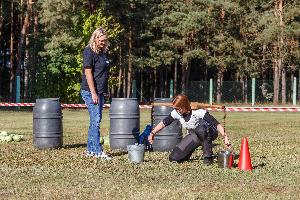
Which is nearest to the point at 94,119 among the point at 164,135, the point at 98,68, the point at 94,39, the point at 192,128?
the point at 98,68

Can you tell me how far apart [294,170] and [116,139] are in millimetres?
4211

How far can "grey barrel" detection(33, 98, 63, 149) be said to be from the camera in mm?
13688

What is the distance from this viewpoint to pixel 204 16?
5491 cm

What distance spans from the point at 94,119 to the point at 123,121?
139 cm

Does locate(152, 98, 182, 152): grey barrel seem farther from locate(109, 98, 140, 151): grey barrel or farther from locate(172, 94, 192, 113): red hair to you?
locate(172, 94, 192, 113): red hair

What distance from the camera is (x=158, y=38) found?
58062 mm

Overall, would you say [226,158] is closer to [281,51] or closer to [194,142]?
[194,142]

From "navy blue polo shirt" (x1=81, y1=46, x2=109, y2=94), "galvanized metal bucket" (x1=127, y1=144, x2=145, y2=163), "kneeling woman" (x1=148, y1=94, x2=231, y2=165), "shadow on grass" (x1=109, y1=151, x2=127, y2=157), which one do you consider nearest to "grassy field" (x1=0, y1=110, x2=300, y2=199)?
"shadow on grass" (x1=109, y1=151, x2=127, y2=157)

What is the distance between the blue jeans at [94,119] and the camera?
465 inches

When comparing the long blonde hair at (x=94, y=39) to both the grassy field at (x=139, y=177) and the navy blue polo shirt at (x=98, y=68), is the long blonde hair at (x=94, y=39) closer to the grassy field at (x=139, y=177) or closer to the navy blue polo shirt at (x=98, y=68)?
the navy blue polo shirt at (x=98, y=68)

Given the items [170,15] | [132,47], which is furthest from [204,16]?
[132,47]

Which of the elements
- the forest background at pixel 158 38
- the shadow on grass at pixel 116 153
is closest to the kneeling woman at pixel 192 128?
the shadow on grass at pixel 116 153

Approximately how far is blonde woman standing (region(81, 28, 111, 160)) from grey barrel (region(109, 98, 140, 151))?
1.22 metres

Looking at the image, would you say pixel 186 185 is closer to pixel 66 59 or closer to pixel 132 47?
pixel 66 59
